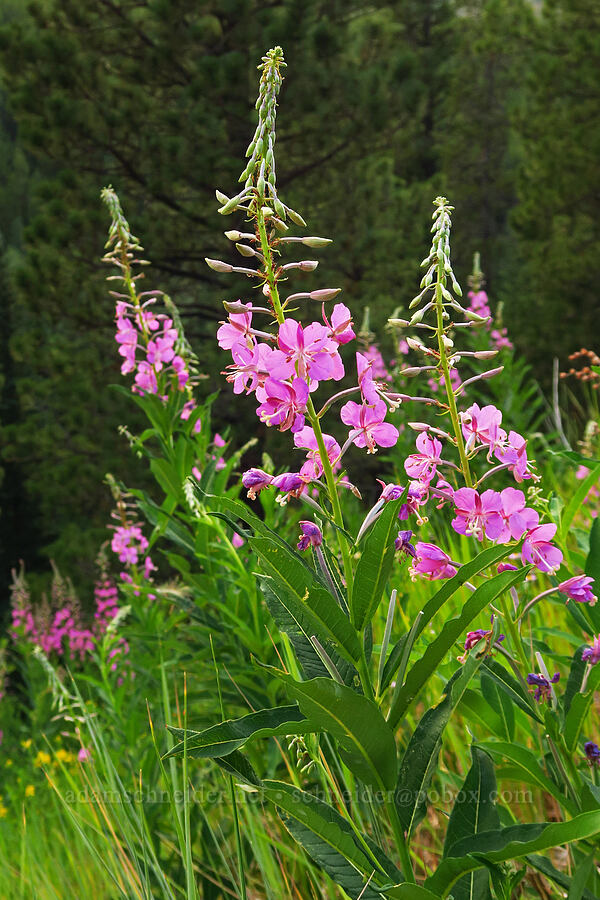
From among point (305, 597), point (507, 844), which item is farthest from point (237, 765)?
point (507, 844)

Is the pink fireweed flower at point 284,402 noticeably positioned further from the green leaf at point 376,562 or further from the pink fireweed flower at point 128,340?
the pink fireweed flower at point 128,340

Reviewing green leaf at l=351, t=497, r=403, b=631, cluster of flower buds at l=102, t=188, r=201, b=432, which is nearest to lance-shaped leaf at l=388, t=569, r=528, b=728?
green leaf at l=351, t=497, r=403, b=631

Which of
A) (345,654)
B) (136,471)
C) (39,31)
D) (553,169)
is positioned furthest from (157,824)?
(553,169)

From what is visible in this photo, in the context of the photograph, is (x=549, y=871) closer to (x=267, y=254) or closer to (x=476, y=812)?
(x=476, y=812)

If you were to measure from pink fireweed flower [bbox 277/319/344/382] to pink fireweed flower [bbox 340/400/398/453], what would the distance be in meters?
0.11

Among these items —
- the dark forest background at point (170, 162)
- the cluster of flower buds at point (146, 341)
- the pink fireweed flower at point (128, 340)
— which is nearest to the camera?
the cluster of flower buds at point (146, 341)

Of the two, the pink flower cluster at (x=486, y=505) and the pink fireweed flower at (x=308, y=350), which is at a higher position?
the pink fireweed flower at (x=308, y=350)

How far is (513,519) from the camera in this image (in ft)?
4.12

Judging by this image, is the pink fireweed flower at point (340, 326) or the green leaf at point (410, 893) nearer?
the green leaf at point (410, 893)

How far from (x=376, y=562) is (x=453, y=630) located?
5.7 inches

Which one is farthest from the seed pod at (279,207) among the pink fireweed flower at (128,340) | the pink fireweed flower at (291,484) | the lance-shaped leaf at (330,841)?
the pink fireweed flower at (128,340)

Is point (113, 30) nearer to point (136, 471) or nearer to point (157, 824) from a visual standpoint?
point (136, 471)

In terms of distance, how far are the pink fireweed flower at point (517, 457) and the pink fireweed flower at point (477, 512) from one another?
7 cm

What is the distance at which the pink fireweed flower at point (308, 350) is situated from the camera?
1.18 metres
